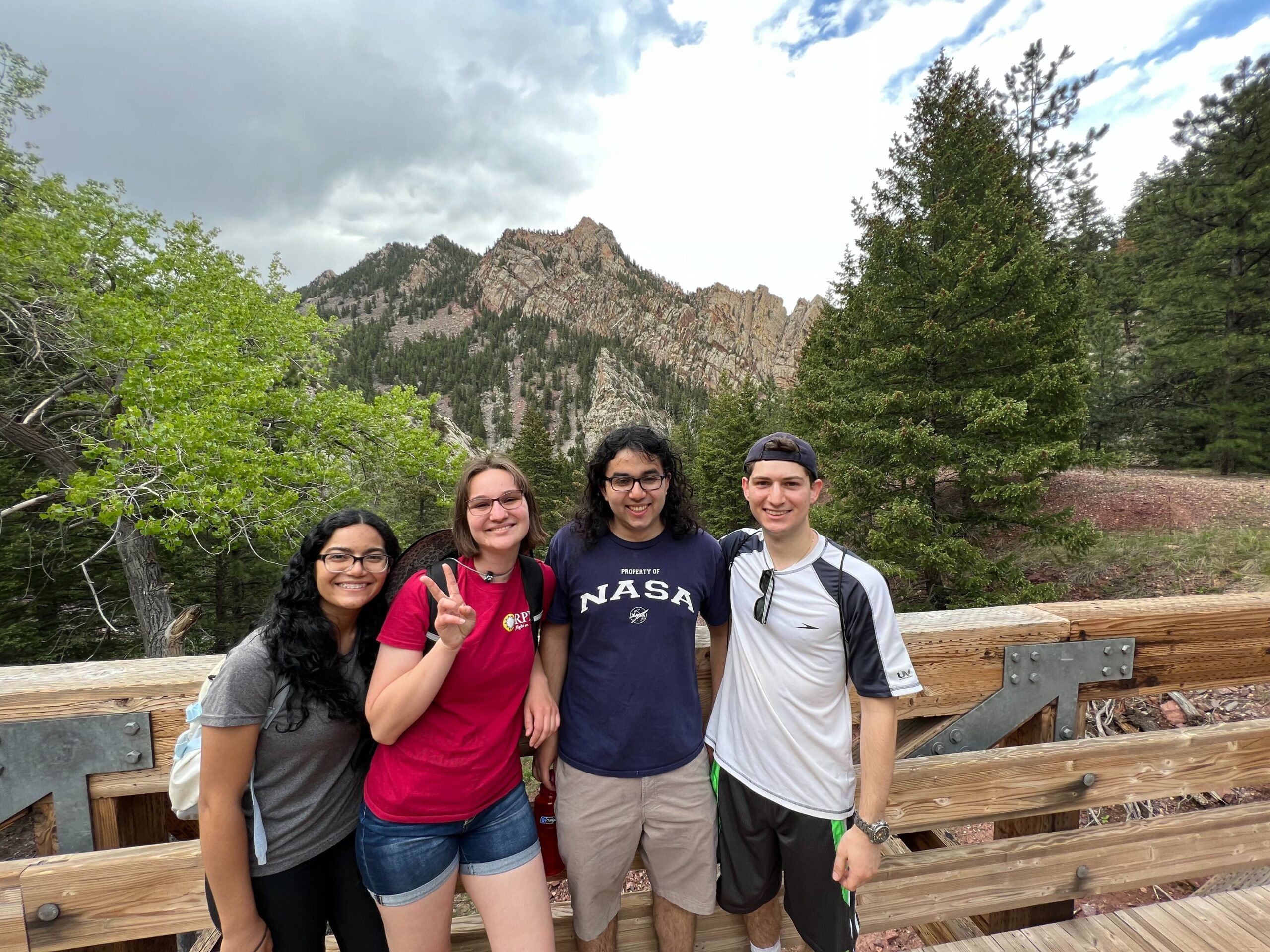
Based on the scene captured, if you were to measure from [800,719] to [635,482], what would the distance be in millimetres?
897

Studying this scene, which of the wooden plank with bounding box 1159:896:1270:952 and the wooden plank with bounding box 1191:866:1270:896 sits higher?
the wooden plank with bounding box 1159:896:1270:952

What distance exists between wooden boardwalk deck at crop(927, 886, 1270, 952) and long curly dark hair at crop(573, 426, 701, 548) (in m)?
1.52

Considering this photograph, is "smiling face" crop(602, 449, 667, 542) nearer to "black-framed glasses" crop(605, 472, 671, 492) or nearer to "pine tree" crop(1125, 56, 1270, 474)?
"black-framed glasses" crop(605, 472, 671, 492)

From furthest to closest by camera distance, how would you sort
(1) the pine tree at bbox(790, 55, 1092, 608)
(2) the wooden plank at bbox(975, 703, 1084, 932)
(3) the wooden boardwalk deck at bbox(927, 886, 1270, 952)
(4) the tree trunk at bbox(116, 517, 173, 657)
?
(4) the tree trunk at bbox(116, 517, 173, 657)
(1) the pine tree at bbox(790, 55, 1092, 608)
(2) the wooden plank at bbox(975, 703, 1084, 932)
(3) the wooden boardwalk deck at bbox(927, 886, 1270, 952)

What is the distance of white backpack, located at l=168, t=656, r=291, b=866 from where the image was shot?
1374mm

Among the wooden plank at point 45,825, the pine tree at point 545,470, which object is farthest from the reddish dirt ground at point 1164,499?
the pine tree at point 545,470

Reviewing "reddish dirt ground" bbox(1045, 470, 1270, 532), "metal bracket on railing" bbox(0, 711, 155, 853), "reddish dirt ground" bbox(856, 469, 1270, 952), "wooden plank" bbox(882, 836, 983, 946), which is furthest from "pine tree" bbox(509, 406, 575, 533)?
"metal bracket on railing" bbox(0, 711, 155, 853)

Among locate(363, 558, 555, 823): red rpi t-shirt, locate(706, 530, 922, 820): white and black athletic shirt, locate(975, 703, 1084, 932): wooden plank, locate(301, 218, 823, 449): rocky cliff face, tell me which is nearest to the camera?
locate(363, 558, 555, 823): red rpi t-shirt

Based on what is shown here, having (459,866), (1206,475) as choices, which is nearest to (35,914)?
(459,866)

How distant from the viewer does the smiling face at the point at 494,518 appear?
165cm

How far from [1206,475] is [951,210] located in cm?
1351

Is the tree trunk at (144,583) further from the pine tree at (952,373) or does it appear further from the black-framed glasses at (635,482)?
the pine tree at (952,373)

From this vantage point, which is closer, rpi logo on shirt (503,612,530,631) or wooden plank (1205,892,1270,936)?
rpi logo on shirt (503,612,530,631)

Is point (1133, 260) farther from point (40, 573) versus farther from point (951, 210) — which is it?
point (40, 573)
